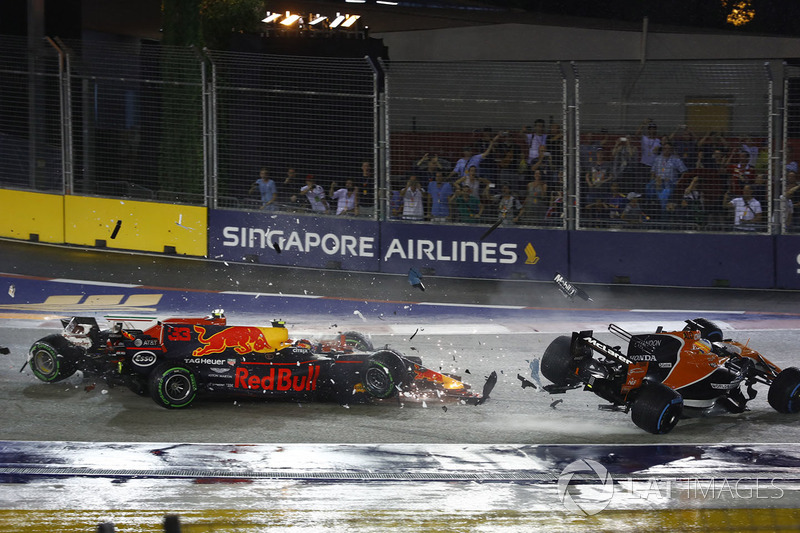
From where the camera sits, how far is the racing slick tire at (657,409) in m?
7.84

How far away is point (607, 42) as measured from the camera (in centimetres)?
2198

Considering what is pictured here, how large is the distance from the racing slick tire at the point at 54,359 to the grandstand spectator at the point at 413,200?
7.50 metres

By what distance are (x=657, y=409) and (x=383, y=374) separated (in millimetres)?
2343

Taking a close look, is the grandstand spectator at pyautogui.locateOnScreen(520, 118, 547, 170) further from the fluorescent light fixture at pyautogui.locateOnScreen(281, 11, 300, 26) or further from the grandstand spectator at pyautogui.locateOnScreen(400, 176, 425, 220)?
the fluorescent light fixture at pyautogui.locateOnScreen(281, 11, 300, 26)

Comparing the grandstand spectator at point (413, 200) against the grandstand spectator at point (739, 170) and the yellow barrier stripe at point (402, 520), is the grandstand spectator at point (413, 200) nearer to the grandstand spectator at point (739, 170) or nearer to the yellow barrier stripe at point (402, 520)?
the grandstand spectator at point (739, 170)

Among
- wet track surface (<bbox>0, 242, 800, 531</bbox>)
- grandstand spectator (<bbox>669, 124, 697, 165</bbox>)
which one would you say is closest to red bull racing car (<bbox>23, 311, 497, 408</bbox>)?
wet track surface (<bbox>0, 242, 800, 531</bbox>)

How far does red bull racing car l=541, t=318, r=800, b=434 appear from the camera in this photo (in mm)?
7973

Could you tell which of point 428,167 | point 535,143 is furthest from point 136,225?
point 535,143

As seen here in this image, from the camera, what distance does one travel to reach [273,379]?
8.59m

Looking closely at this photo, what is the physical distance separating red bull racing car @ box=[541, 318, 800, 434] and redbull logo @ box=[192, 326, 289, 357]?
2435 mm

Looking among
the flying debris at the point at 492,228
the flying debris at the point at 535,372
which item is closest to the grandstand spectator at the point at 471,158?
the flying debris at the point at 492,228

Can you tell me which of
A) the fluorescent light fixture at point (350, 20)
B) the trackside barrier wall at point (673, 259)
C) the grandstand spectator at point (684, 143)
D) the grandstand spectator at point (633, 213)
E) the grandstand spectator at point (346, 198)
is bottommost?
the trackside barrier wall at point (673, 259)

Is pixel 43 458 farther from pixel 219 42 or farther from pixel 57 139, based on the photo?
pixel 219 42

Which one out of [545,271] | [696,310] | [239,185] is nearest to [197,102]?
[239,185]
